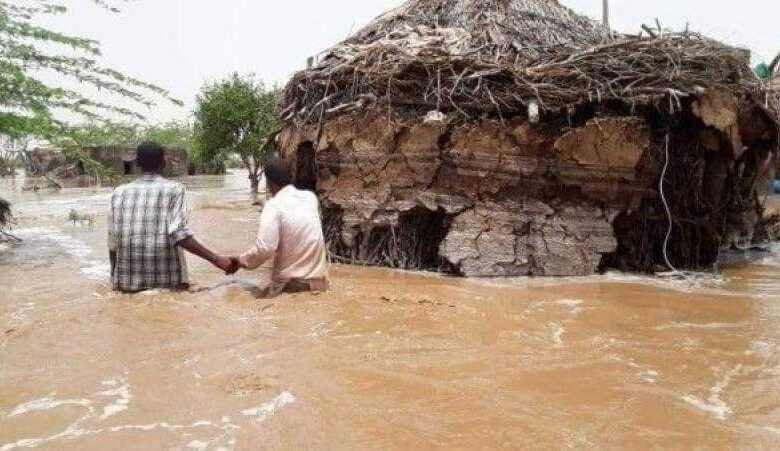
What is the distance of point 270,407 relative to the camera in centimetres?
287

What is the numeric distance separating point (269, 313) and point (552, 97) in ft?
11.9

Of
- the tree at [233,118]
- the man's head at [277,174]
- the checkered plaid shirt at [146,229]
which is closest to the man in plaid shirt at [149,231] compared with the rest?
the checkered plaid shirt at [146,229]

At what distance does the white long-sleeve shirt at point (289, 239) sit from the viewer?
15.8 ft

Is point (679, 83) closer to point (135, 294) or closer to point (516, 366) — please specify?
point (516, 366)

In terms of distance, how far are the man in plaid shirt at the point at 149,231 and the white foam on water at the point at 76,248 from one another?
166cm

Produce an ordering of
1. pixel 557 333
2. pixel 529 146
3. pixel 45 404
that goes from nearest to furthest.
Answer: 1. pixel 45 404
2. pixel 557 333
3. pixel 529 146

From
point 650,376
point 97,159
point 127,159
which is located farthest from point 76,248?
point 127,159

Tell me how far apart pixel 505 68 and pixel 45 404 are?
5.05m

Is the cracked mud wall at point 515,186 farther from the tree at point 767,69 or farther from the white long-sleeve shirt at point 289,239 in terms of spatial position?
the tree at point 767,69

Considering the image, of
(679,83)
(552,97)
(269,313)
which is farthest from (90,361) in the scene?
(679,83)

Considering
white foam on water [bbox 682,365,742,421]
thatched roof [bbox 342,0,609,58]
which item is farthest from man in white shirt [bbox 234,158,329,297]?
thatched roof [bbox 342,0,609,58]

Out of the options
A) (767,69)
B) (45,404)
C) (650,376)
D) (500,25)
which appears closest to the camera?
(45,404)

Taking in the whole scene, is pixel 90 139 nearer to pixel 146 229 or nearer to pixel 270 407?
pixel 146 229

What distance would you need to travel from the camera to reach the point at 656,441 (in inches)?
100
